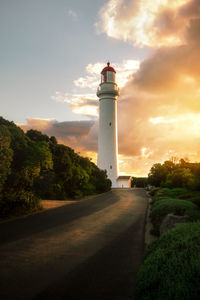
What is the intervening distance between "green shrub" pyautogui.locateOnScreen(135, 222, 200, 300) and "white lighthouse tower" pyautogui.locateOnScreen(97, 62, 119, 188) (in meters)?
49.9

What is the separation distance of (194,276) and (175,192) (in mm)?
21261

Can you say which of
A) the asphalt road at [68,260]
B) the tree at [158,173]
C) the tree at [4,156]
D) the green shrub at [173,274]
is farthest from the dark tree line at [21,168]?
the tree at [158,173]

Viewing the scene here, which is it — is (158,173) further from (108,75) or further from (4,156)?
(4,156)

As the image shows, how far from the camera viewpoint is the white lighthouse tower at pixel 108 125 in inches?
2125

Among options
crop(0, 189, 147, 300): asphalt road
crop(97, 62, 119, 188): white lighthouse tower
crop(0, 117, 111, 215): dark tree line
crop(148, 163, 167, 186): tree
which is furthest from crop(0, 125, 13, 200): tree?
crop(97, 62, 119, 188): white lighthouse tower

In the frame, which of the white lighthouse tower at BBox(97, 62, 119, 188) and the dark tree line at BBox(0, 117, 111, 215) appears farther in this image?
the white lighthouse tower at BBox(97, 62, 119, 188)

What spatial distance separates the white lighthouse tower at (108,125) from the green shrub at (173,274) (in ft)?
164

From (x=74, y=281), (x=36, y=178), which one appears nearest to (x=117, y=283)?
(x=74, y=281)

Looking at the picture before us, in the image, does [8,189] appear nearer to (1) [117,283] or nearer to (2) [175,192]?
(1) [117,283]

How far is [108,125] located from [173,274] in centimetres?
5145

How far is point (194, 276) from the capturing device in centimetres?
314

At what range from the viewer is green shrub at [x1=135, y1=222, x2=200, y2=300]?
118 inches

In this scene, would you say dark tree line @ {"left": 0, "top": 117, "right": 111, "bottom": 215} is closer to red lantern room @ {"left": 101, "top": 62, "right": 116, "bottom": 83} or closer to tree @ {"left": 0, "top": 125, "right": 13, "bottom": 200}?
tree @ {"left": 0, "top": 125, "right": 13, "bottom": 200}

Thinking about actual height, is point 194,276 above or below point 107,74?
below
